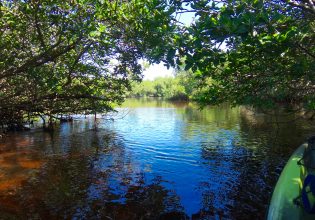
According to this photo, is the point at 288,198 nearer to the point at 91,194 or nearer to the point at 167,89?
the point at 91,194

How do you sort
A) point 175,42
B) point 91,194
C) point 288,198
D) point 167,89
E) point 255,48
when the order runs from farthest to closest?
point 167,89
point 91,194
point 255,48
point 288,198
point 175,42

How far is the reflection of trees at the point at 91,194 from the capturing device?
848cm

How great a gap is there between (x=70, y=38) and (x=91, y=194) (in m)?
5.20

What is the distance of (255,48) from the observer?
296 inches

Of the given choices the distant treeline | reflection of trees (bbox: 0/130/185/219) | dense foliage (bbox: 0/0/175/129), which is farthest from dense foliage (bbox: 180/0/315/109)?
the distant treeline

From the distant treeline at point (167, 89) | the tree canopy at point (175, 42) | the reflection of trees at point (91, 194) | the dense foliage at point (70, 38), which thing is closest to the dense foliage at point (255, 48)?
the tree canopy at point (175, 42)

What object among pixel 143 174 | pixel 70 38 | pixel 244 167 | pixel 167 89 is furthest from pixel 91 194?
pixel 167 89

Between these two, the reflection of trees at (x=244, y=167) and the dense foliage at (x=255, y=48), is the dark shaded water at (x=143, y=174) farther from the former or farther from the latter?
the dense foliage at (x=255, y=48)

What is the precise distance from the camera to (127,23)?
33.4 ft

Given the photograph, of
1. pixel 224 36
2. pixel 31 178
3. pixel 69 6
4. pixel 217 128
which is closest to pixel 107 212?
pixel 31 178

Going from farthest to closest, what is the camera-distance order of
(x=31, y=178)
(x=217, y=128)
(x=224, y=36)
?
(x=217, y=128) < (x=31, y=178) < (x=224, y=36)

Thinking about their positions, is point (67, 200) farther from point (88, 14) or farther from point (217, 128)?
point (217, 128)

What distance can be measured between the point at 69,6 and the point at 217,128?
17514mm

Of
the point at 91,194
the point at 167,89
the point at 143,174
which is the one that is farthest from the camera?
the point at 167,89
